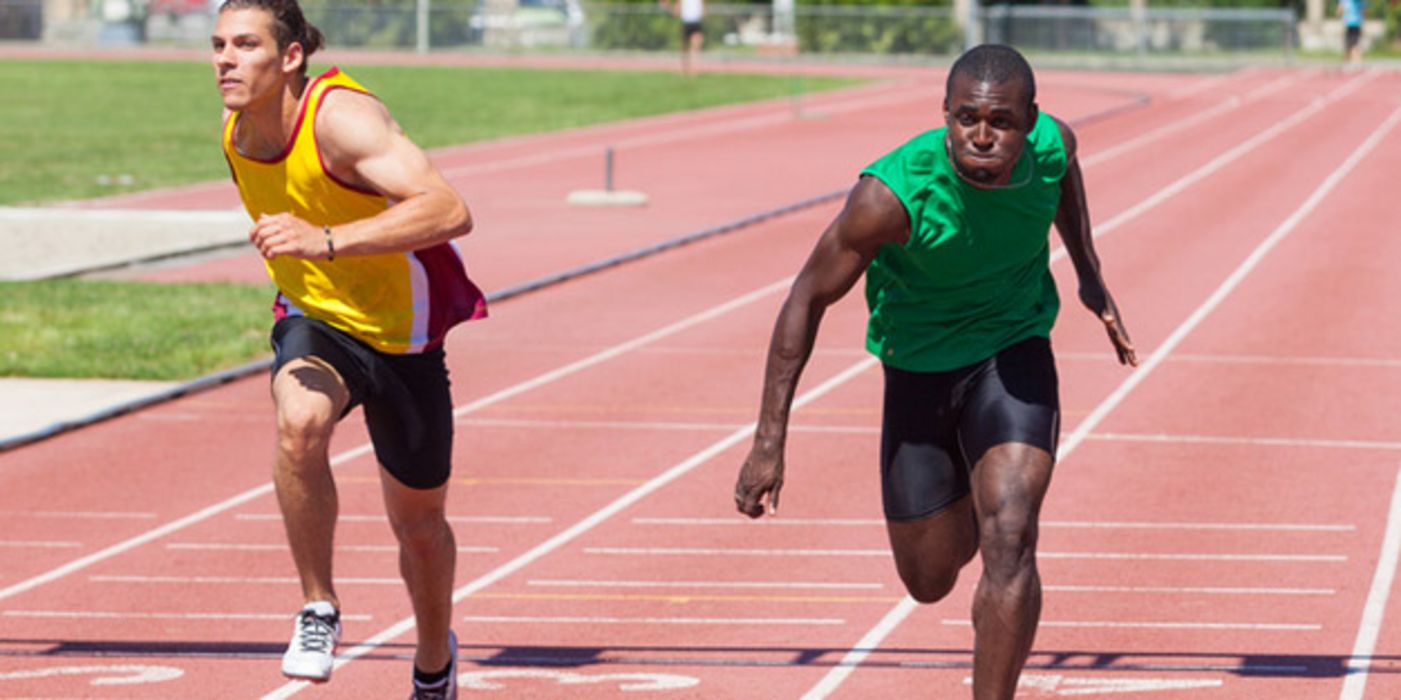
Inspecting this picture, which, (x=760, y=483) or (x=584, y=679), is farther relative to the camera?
(x=584, y=679)

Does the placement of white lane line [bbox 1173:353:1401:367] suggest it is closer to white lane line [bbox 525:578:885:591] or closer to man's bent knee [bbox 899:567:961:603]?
white lane line [bbox 525:578:885:591]

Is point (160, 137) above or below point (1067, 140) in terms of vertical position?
below

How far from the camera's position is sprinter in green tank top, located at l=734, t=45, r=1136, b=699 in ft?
20.1

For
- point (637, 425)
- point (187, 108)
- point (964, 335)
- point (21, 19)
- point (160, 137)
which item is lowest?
point (21, 19)

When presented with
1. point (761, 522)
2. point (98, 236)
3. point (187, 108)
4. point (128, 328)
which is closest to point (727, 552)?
point (761, 522)

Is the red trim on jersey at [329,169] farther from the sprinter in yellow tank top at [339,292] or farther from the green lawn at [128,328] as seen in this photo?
the green lawn at [128,328]

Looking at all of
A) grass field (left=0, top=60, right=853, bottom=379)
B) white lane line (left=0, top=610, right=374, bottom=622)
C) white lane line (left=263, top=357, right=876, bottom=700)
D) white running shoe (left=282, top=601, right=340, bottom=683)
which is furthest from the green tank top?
grass field (left=0, top=60, right=853, bottom=379)

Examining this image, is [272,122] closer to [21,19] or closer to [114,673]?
[114,673]

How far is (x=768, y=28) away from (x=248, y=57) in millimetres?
57327

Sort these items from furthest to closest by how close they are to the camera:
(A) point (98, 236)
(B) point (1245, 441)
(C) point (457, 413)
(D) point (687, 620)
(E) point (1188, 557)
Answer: (A) point (98, 236)
(C) point (457, 413)
(B) point (1245, 441)
(E) point (1188, 557)
(D) point (687, 620)

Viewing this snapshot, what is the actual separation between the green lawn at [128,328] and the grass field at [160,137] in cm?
1

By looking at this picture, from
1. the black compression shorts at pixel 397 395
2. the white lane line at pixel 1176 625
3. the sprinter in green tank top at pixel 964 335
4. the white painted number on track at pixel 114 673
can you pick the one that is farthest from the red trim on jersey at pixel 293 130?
the white lane line at pixel 1176 625

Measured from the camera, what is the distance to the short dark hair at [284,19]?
21.2 ft

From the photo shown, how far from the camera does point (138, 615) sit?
8656 mm
